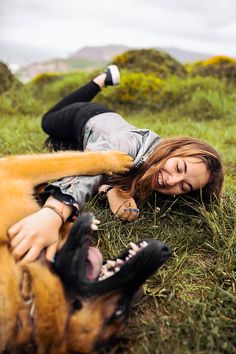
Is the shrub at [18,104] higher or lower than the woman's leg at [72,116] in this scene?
lower

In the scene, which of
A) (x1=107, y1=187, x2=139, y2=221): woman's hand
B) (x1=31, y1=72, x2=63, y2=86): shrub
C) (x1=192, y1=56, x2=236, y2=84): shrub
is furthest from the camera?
(x1=31, y1=72, x2=63, y2=86): shrub

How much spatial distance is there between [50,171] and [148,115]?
628 cm

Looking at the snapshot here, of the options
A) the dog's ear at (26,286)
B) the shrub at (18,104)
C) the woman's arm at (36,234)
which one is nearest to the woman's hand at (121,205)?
the woman's arm at (36,234)

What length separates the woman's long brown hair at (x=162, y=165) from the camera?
136 inches

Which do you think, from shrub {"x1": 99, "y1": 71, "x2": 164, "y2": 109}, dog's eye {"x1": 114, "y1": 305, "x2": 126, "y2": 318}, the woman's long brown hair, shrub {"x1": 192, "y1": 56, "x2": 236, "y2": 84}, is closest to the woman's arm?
dog's eye {"x1": 114, "y1": 305, "x2": 126, "y2": 318}

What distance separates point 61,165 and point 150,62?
904 cm

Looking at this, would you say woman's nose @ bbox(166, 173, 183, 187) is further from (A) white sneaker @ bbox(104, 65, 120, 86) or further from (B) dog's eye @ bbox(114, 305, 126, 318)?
(A) white sneaker @ bbox(104, 65, 120, 86)

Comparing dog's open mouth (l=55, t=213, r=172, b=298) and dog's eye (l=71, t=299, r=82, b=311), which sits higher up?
dog's open mouth (l=55, t=213, r=172, b=298)

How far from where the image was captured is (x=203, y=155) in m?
3.44

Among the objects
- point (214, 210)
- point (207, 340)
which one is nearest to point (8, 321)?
point (207, 340)

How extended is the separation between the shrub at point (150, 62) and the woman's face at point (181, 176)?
7927mm

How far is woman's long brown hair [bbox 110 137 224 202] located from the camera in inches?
136

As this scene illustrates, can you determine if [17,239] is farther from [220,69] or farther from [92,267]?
[220,69]

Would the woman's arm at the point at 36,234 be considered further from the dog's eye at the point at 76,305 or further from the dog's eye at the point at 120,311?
the dog's eye at the point at 120,311
